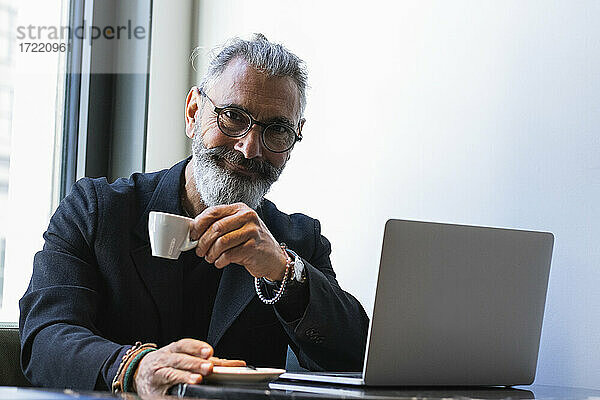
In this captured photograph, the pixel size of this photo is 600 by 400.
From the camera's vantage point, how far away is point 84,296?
4.90ft

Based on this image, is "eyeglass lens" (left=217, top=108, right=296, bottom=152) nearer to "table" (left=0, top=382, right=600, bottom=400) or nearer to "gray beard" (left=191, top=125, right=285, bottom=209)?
"gray beard" (left=191, top=125, right=285, bottom=209)

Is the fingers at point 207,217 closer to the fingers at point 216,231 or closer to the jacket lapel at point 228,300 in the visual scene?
the fingers at point 216,231

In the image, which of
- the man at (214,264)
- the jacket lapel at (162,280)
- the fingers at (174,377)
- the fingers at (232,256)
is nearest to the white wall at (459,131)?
the man at (214,264)

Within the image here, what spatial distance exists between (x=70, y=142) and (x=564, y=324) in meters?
1.42

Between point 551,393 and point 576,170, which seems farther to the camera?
point 576,170

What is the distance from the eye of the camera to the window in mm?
2178

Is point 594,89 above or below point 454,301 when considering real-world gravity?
above

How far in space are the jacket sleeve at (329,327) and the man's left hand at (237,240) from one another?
0.09 m

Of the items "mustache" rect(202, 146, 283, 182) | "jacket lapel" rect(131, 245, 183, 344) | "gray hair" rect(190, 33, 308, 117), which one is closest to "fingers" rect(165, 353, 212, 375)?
"jacket lapel" rect(131, 245, 183, 344)

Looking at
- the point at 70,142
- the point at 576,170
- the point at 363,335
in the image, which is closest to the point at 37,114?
the point at 70,142

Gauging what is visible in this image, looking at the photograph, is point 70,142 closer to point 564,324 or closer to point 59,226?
point 59,226

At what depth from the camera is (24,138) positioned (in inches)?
87.9

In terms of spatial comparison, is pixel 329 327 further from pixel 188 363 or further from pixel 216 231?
pixel 188 363

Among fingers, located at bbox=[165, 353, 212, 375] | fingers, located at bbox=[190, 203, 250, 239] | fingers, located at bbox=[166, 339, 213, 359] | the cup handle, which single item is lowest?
fingers, located at bbox=[165, 353, 212, 375]
